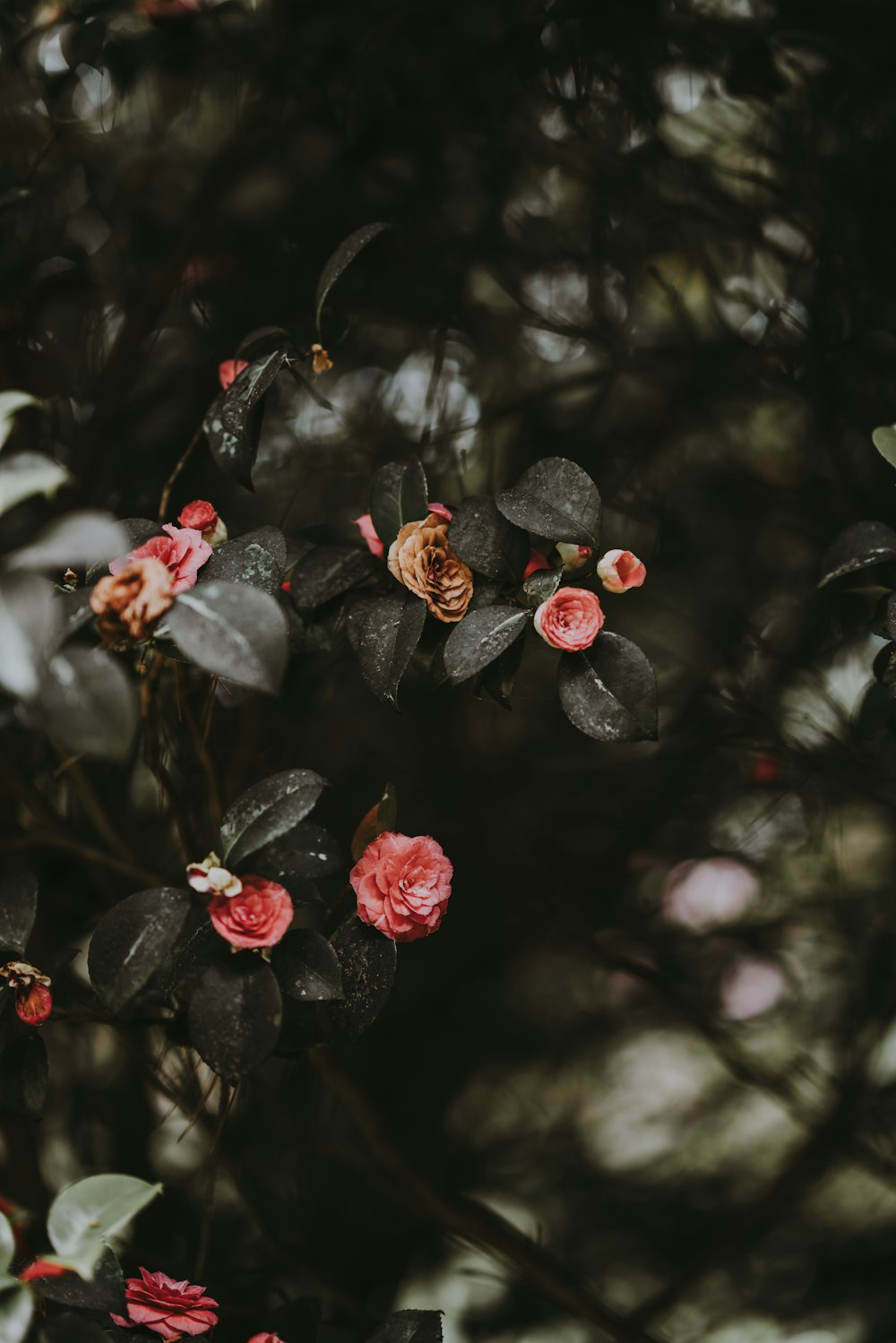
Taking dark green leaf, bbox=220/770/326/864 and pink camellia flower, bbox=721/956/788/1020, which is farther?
pink camellia flower, bbox=721/956/788/1020

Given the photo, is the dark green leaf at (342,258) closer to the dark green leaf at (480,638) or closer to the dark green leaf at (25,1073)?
the dark green leaf at (480,638)

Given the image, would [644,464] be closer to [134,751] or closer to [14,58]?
[134,751]

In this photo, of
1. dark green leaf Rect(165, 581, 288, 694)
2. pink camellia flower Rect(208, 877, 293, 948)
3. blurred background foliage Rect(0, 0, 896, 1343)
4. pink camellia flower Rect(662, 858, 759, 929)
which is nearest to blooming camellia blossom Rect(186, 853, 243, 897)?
pink camellia flower Rect(208, 877, 293, 948)

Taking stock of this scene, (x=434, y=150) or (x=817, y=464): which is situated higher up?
(x=434, y=150)

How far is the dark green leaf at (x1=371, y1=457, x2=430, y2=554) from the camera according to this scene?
0.57m

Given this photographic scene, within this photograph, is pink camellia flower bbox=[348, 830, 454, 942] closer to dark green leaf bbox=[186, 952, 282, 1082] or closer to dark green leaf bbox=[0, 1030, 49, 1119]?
dark green leaf bbox=[186, 952, 282, 1082]

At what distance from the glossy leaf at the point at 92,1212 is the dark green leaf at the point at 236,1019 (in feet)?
0.20

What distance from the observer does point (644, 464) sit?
0.91 m

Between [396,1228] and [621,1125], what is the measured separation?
0.80ft

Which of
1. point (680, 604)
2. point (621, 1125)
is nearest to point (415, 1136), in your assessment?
point (621, 1125)

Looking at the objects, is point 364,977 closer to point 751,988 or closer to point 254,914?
point 254,914

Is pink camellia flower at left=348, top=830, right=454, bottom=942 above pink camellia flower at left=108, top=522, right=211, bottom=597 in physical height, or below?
below

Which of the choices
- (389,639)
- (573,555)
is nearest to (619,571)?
(573,555)

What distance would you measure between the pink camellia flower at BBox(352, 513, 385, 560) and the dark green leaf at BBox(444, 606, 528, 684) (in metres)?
0.11
